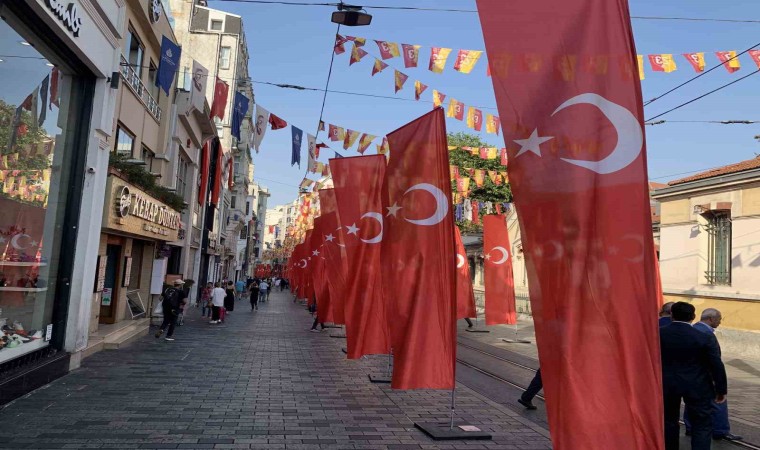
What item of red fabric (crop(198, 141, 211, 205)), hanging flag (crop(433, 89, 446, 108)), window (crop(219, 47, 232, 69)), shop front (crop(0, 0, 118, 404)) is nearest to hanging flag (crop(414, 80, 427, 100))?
hanging flag (crop(433, 89, 446, 108))

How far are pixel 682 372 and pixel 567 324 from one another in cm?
274

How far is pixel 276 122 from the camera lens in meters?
15.8

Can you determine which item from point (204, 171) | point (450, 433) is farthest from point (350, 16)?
point (204, 171)

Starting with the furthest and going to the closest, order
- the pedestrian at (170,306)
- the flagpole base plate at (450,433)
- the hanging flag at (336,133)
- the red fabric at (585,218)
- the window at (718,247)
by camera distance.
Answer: the window at (718,247), the hanging flag at (336,133), the pedestrian at (170,306), the flagpole base plate at (450,433), the red fabric at (585,218)

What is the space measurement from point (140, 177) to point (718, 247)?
17.3 meters

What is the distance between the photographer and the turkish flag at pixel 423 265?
7051mm

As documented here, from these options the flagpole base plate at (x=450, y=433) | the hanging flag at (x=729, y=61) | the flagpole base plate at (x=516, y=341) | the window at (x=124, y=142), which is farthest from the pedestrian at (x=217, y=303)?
the hanging flag at (x=729, y=61)

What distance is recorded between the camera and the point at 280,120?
51.9ft

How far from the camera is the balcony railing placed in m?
14.0

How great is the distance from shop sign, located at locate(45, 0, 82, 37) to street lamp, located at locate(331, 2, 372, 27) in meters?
4.17

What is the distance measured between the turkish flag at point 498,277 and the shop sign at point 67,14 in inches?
488

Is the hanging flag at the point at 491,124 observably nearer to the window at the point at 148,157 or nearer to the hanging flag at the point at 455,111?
the hanging flag at the point at 455,111

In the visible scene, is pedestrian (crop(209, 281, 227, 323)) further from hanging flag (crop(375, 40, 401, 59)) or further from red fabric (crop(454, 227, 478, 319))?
hanging flag (crop(375, 40, 401, 59))

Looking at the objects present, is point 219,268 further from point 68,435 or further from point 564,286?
point 564,286
